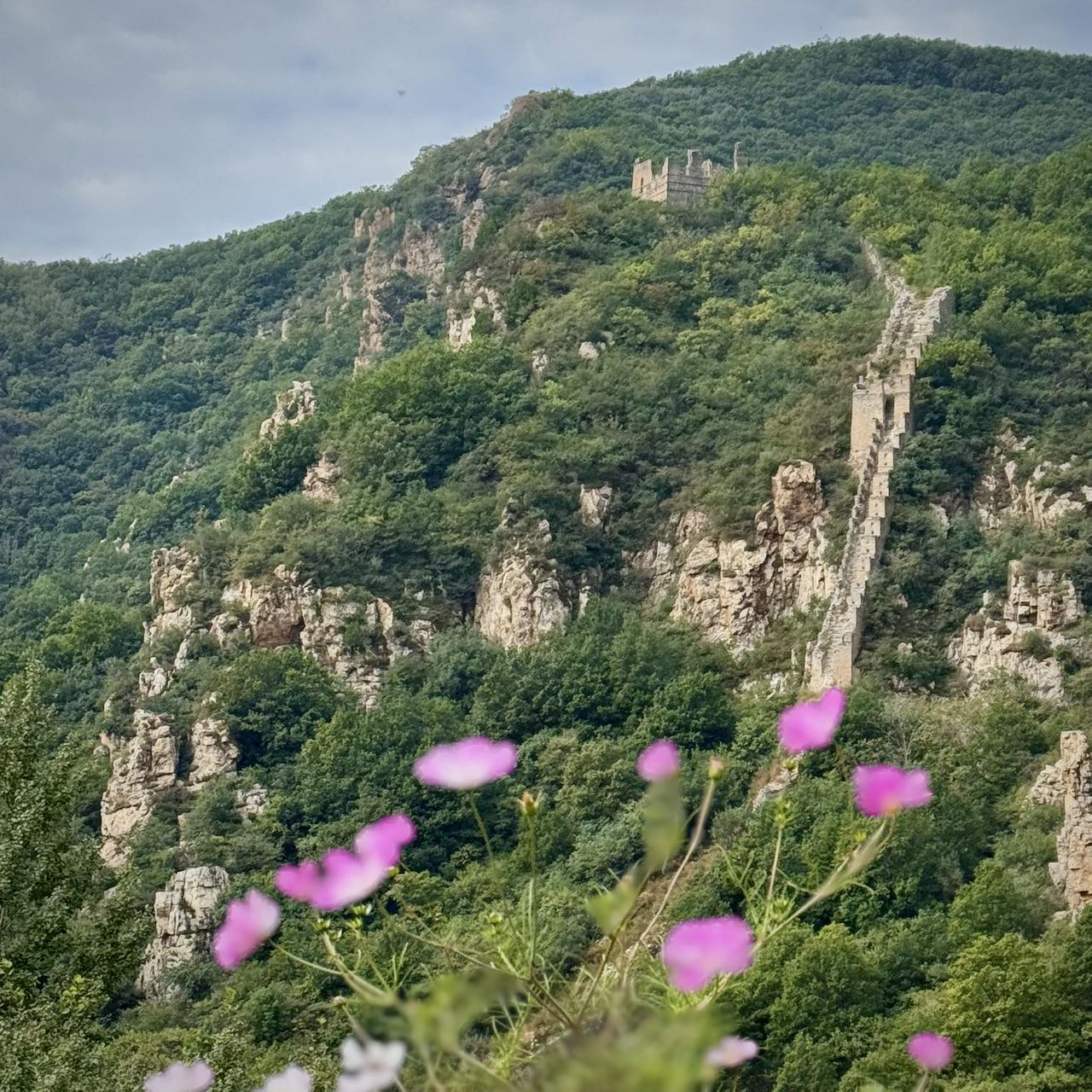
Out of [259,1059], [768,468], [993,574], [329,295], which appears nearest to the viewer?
[259,1059]

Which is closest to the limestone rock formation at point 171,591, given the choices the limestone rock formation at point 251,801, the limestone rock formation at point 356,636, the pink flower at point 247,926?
the limestone rock formation at point 356,636

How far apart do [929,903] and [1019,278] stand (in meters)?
25.0

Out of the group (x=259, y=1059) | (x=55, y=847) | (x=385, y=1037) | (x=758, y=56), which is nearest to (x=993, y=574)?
(x=259, y=1059)

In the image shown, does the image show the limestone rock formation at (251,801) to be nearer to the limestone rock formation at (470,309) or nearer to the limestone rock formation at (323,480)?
the limestone rock formation at (323,480)

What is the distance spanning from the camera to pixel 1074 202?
235 feet

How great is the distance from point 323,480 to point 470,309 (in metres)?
10.2

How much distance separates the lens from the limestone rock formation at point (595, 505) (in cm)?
6119

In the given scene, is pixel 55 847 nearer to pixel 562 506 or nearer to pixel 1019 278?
pixel 562 506

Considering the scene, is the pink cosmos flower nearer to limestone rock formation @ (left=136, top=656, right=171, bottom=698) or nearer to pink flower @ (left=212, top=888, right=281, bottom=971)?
pink flower @ (left=212, top=888, right=281, bottom=971)

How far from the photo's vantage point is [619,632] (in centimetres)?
5656

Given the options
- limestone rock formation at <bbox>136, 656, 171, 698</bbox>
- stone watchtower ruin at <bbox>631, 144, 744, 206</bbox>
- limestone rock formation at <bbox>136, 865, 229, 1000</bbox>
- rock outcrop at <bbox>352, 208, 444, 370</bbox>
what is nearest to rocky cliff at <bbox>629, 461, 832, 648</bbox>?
limestone rock formation at <bbox>136, 656, 171, 698</bbox>

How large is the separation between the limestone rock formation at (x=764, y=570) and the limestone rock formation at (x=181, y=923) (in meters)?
14.2

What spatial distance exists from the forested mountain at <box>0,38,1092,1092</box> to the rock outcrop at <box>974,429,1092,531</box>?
0.36 ft

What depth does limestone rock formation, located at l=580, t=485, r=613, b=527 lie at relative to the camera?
61188mm
